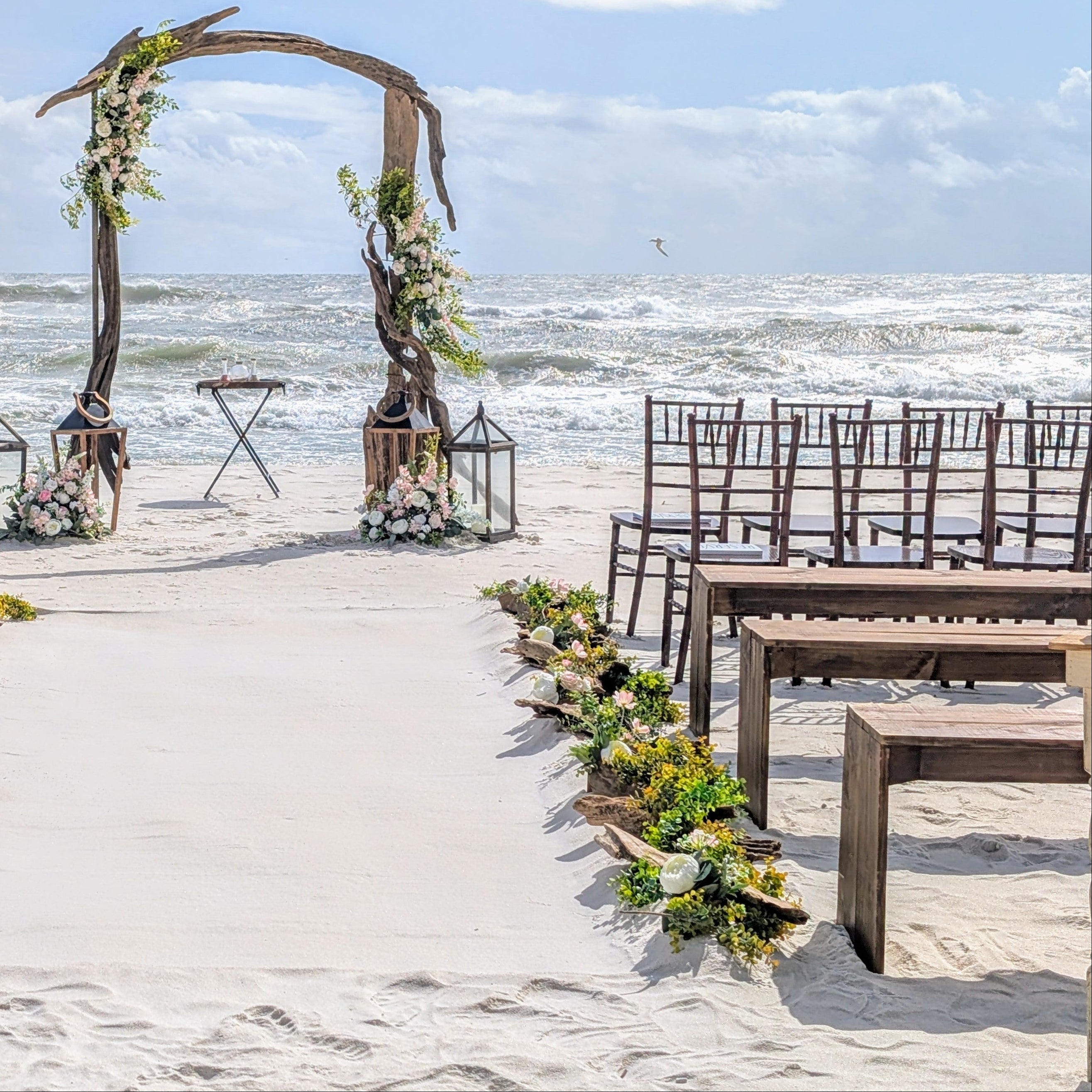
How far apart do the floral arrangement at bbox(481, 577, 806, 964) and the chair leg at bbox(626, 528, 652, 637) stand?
855 mm

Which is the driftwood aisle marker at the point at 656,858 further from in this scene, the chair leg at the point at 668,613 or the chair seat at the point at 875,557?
the chair seat at the point at 875,557

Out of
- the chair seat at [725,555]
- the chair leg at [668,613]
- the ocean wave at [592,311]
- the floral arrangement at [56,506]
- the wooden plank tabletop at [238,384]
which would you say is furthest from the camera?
the ocean wave at [592,311]

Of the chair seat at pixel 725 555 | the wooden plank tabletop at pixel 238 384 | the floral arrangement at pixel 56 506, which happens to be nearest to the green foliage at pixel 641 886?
the chair seat at pixel 725 555

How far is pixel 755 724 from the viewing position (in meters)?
3.49

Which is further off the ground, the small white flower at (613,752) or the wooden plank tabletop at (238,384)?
the wooden plank tabletop at (238,384)

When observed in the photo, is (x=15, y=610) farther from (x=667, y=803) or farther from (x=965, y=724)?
(x=965, y=724)

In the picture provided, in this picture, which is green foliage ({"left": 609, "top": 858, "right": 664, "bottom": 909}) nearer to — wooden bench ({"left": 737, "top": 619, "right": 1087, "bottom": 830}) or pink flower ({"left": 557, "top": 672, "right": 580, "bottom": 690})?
wooden bench ({"left": 737, "top": 619, "right": 1087, "bottom": 830})

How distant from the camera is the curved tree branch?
324 inches

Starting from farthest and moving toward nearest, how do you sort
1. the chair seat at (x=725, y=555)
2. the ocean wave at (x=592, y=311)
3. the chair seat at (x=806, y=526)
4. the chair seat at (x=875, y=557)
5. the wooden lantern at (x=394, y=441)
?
1. the ocean wave at (x=592, y=311)
2. the wooden lantern at (x=394, y=441)
3. the chair seat at (x=806, y=526)
4. the chair seat at (x=875, y=557)
5. the chair seat at (x=725, y=555)

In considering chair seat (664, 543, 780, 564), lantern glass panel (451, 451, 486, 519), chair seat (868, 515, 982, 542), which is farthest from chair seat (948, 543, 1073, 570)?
lantern glass panel (451, 451, 486, 519)

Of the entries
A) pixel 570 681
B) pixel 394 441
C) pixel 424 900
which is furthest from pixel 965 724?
pixel 394 441

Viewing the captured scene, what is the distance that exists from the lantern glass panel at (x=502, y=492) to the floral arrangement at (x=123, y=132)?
109 inches

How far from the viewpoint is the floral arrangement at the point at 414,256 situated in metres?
8.18

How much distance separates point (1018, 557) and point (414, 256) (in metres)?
4.39
